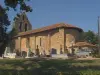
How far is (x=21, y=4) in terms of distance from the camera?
2123 centimetres

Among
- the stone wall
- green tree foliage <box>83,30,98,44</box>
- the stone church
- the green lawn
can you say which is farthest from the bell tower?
the green lawn

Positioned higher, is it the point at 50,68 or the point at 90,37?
the point at 90,37

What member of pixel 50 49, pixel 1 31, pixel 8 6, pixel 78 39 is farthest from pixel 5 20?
pixel 8 6

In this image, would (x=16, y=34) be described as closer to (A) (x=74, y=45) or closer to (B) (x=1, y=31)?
(B) (x=1, y=31)

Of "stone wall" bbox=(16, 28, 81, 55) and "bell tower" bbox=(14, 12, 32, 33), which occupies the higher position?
"bell tower" bbox=(14, 12, 32, 33)

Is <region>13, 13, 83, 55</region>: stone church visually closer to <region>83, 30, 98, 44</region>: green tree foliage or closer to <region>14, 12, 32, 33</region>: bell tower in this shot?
<region>14, 12, 32, 33</region>: bell tower

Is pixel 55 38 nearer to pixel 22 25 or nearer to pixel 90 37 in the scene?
pixel 22 25

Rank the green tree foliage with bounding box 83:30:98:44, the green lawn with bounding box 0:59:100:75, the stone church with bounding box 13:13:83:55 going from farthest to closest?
Result: the green tree foliage with bounding box 83:30:98:44 < the stone church with bounding box 13:13:83:55 < the green lawn with bounding box 0:59:100:75

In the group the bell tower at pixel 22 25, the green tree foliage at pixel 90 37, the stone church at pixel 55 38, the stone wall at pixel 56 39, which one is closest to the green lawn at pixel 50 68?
the stone church at pixel 55 38

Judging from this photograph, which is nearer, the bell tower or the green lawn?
the green lawn

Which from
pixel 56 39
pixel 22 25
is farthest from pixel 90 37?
pixel 56 39

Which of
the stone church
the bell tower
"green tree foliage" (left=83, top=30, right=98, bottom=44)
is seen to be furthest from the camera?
"green tree foliage" (left=83, top=30, right=98, bottom=44)

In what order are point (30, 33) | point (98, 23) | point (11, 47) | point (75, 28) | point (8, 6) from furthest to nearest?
point (11, 47) → point (30, 33) → point (75, 28) → point (98, 23) → point (8, 6)

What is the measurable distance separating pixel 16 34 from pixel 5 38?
1707 centimetres
